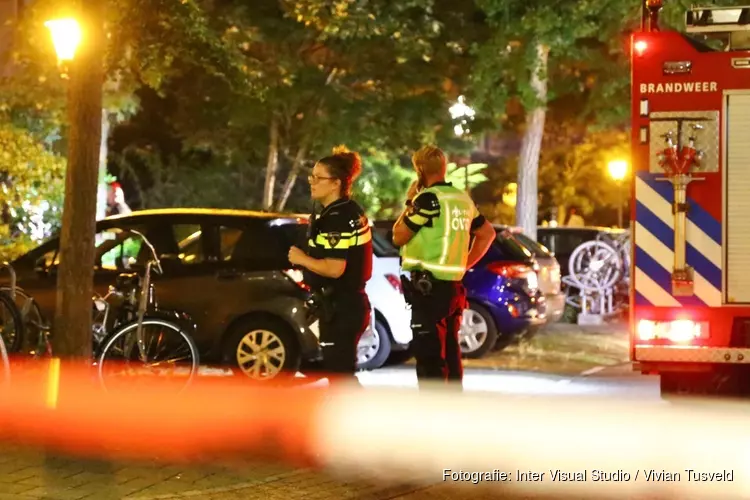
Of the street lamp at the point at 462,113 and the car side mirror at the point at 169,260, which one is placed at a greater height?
the street lamp at the point at 462,113

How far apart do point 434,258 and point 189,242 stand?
3800mm

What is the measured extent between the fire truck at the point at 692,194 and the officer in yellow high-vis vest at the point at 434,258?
51.7 inches

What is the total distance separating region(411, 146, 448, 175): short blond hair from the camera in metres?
7.01

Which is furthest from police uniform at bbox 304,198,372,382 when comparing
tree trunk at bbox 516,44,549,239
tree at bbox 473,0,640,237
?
tree trunk at bbox 516,44,549,239

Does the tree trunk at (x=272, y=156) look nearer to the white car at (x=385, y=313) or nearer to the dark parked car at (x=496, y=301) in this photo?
the dark parked car at (x=496, y=301)

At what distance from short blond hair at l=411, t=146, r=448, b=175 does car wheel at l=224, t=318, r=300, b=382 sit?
325 cm

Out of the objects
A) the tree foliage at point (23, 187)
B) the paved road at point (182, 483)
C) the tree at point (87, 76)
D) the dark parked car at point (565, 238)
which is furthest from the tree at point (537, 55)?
the paved road at point (182, 483)

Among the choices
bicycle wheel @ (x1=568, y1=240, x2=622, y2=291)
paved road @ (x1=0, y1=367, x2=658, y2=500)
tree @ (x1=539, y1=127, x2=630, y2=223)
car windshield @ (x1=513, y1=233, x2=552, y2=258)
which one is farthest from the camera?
tree @ (x1=539, y1=127, x2=630, y2=223)

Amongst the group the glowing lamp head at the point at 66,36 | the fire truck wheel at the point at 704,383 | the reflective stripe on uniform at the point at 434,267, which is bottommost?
the fire truck wheel at the point at 704,383

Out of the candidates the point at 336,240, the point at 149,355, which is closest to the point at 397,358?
the point at 149,355

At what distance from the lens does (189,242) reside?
402 inches

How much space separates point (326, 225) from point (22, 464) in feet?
7.34

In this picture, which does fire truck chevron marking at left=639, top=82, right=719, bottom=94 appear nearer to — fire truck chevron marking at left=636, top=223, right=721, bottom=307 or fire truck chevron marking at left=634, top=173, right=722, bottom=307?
fire truck chevron marking at left=634, top=173, right=722, bottom=307

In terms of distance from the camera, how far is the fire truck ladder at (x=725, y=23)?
24.2ft
